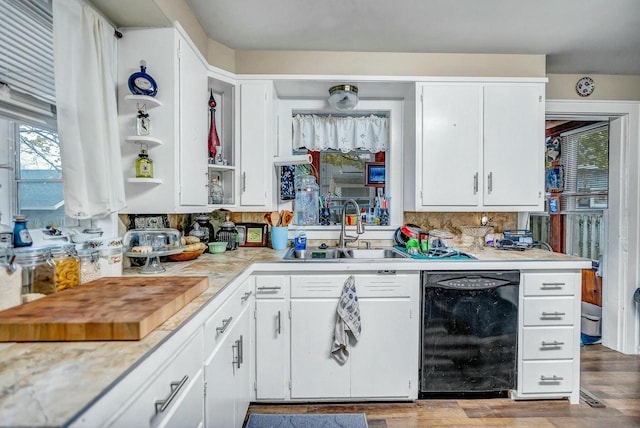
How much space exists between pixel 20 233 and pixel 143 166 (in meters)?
0.69

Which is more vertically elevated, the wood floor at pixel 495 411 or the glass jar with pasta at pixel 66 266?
the glass jar with pasta at pixel 66 266

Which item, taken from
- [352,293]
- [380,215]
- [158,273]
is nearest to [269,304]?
[352,293]

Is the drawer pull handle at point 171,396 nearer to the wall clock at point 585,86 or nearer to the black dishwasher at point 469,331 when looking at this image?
the black dishwasher at point 469,331

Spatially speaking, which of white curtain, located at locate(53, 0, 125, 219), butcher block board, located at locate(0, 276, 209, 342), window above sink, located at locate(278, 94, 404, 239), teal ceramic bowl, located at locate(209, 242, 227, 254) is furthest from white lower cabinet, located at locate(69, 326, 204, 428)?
window above sink, located at locate(278, 94, 404, 239)

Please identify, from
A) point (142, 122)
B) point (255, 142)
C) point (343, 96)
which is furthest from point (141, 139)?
point (343, 96)

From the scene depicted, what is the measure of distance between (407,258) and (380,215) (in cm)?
75

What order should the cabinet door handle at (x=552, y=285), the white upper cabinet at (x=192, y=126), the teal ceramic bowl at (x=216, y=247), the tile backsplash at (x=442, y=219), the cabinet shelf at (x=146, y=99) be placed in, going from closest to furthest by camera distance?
the cabinet shelf at (x=146, y=99)
the white upper cabinet at (x=192, y=126)
the cabinet door handle at (x=552, y=285)
the teal ceramic bowl at (x=216, y=247)
the tile backsplash at (x=442, y=219)

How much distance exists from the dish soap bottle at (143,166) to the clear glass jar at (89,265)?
1.75 feet

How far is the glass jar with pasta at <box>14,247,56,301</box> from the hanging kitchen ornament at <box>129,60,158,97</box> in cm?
95

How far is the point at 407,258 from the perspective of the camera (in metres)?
2.07

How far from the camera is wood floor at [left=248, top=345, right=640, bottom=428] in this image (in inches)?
74.5

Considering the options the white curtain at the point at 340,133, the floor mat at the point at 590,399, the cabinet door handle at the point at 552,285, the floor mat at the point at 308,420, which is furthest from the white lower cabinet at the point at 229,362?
the floor mat at the point at 590,399

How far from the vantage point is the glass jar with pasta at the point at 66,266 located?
1146 mm

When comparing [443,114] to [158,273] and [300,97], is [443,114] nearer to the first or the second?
[300,97]
